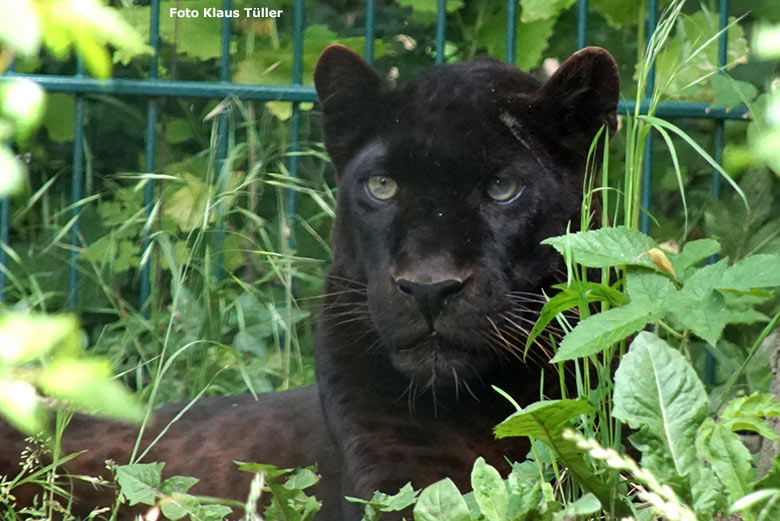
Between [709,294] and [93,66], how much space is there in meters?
1.31

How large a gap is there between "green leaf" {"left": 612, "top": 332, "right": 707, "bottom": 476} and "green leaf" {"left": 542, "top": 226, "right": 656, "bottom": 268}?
154 mm

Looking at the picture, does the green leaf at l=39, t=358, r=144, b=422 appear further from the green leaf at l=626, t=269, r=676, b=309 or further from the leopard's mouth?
the leopard's mouth

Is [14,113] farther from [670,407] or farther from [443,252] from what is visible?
[443,252]

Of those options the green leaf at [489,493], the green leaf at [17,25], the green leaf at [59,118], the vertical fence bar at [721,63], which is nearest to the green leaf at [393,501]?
the green leaf at [489,493]

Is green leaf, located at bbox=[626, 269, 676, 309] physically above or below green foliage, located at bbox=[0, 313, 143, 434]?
below

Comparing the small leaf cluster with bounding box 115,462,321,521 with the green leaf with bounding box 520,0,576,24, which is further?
the green leaf with bounding box 520,0,576,24

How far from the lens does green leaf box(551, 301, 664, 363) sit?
1.75m

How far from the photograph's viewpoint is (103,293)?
403 centimetres

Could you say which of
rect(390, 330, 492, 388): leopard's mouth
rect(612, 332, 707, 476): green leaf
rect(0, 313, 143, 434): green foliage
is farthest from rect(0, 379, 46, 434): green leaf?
rect(390, 330, 492, 388): leopard's mouth

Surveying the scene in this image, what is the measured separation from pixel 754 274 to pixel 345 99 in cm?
121

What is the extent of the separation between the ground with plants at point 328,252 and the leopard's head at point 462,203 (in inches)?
5.4

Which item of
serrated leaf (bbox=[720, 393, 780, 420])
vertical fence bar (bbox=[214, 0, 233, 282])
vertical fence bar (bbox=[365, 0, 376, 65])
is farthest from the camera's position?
vertical fence bar (bbox=[365, 0, 376, 65])

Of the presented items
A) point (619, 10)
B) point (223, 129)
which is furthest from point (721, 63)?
point (223, 129)

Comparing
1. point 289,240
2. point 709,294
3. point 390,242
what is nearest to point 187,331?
point 289,240
